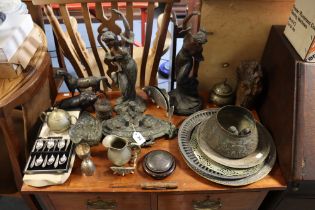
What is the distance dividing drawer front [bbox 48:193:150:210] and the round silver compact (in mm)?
95

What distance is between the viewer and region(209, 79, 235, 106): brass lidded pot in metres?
1.19

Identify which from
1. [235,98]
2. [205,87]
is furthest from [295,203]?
[205,87]

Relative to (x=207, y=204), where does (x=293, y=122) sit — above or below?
above

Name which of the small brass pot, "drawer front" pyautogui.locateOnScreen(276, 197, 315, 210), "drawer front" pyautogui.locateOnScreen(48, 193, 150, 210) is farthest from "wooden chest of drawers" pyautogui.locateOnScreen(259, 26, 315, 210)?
"drawer front" pyautogui.locateOnScreen(48, 193, 150, 210)

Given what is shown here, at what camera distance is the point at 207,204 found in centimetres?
105

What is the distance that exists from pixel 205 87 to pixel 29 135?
797 mm

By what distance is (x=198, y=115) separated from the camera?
1163mm

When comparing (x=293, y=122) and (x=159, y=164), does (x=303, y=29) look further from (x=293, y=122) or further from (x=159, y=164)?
(x=159, y=164)

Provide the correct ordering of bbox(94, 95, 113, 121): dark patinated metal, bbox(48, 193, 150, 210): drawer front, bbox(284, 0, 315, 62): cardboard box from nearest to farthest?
bbox(284, 0, 315, 62): cardboard box < bbox(48, 193, 150, 210): drawer front < bbox(94, 95, 113, 121): dark patinated metal

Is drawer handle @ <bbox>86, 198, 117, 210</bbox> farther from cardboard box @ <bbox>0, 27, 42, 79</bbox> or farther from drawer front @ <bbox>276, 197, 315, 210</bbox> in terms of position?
drawer front @ <bbox>276, 197, 315, 210</bbox>

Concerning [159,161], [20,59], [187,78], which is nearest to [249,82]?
[187,78]

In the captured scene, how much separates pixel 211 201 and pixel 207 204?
0.02 metres

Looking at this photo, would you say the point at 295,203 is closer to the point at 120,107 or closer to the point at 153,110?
the point at 153,110

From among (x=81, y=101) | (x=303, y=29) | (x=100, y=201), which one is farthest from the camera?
(x=81, y=101)
